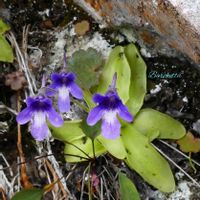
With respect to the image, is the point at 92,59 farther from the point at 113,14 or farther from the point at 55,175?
the point at 55,175

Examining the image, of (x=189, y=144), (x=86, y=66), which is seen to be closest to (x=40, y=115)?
(x=86, y=66)

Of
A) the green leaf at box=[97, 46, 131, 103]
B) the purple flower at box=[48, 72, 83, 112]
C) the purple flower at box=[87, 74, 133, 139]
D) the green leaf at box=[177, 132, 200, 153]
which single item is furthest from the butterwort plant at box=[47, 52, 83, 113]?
the green leaf at box=[177, 132, 200, 153]

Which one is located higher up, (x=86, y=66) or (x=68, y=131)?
(x=86, y=66)

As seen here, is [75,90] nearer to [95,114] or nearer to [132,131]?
[95,114]

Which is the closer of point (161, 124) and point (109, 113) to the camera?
point (109, 113)

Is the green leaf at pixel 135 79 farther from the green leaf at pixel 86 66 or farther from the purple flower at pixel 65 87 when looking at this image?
the purple flower at pixel 65 87

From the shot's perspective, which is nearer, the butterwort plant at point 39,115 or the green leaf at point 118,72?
the butterwort plant at point 39,115

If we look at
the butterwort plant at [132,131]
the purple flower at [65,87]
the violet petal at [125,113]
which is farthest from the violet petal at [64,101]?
the violet petal at [125,113]
